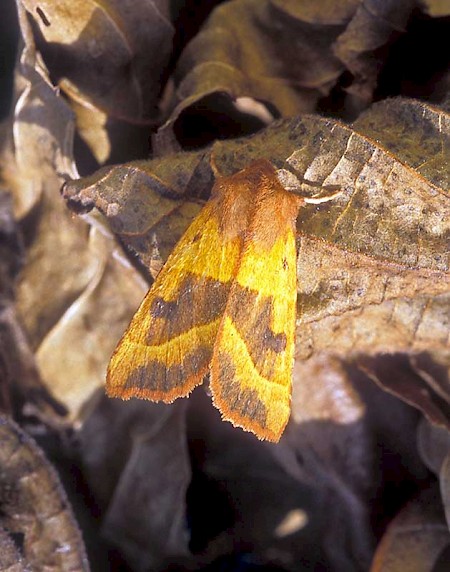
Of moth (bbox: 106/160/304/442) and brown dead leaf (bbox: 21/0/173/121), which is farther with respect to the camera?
brown dead leaf (bbox: 21/0/173/121)

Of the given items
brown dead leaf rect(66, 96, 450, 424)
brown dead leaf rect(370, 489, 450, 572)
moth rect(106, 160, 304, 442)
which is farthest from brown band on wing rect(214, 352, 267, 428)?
brown dead leaf rect(370, 489, 450, 572)

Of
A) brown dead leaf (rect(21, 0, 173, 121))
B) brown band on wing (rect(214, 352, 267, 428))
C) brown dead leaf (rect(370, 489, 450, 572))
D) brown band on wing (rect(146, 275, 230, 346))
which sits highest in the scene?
brown dead leaf (rect(21, 0, 173, 121))

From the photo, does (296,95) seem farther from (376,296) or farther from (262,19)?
(376,296)

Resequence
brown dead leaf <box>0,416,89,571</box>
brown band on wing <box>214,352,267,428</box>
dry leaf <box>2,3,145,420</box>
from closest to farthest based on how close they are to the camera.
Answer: brown band on wing <box>214,352,267,428</box> → brown dead leaf <box>0,416,89,571</box> → dry leaf <box>2,3,145,420</box>

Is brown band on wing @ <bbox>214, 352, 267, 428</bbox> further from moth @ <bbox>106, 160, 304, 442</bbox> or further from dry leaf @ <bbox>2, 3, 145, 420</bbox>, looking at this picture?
dry leaf @ <bbox>2, 3, 145, 420</bbox>

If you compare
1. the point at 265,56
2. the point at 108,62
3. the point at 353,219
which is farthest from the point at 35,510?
the point at 265,56

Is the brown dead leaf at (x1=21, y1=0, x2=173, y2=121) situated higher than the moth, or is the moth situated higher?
the brown dead leaf at (x1=21, y1=0, x2=173, y2=121)

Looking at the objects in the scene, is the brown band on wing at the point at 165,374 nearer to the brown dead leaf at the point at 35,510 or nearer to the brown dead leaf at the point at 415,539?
the brown dead leaf at the point at 35,510

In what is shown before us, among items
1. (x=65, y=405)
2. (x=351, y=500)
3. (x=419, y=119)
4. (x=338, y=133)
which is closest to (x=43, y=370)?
(x=65, y=405)
